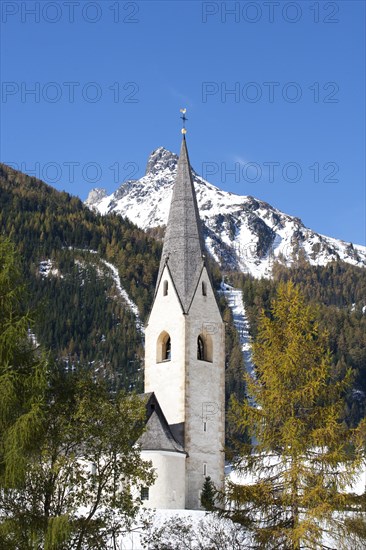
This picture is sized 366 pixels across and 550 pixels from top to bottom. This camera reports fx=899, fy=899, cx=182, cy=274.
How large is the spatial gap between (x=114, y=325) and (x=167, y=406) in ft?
444

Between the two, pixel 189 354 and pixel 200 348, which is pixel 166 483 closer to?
pixel 189 354

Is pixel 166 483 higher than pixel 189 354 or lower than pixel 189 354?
lower

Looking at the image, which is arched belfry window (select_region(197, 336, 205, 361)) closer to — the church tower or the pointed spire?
the church tower

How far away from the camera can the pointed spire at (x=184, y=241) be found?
171 ft

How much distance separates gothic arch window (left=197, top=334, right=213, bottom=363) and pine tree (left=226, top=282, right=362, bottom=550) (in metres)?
26.9

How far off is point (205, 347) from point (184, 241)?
6451mm

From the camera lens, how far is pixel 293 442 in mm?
22781

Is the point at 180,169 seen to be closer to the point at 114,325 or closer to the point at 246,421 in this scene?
the point at 246,421

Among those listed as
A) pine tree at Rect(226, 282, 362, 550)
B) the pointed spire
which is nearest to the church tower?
the pointed spire

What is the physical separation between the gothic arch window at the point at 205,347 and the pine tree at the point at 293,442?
88.4 ft

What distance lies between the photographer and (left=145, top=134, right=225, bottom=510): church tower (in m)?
49.4

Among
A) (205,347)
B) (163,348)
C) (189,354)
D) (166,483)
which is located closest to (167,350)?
(163,348)

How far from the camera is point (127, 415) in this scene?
79.2 ft

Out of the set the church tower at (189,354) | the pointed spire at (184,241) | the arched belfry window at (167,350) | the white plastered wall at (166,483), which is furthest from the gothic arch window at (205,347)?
the white plastered wall at (166,483)
